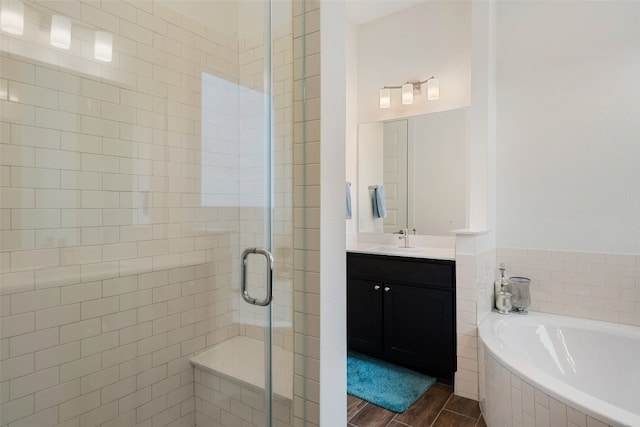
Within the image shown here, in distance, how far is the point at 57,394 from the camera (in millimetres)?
→ 1382

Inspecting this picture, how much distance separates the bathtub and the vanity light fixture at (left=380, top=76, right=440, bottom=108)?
1864 mm

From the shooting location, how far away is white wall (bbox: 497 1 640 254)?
228cm

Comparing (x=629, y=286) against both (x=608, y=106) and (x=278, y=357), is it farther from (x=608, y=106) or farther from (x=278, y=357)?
(x=278, y=357)

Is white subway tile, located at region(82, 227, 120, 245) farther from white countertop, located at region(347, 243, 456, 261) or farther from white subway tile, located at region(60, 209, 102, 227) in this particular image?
white countertop, located at region(347, 243, 456, 261)

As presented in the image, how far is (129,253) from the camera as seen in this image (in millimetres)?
1606

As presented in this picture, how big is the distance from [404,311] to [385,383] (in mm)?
516

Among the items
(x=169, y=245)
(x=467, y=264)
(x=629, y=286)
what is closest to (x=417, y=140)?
(x=467, y=264)

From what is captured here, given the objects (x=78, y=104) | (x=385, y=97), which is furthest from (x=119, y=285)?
(x=385, y=97)

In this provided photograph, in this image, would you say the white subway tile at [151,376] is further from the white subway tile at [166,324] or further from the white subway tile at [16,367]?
the white subway tile at [16,367]

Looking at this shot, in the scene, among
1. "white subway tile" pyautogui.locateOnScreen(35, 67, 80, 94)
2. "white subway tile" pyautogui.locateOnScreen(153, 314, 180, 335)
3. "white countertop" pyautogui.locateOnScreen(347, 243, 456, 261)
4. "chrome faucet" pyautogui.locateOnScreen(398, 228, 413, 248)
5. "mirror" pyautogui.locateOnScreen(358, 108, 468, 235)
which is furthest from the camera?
"chrome faucet" pyautogui.locateOnScreen(398, 228, 413, 248)

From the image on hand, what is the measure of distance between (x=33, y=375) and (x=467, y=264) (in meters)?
2.28

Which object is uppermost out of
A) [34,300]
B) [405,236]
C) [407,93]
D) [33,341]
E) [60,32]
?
[407,93]

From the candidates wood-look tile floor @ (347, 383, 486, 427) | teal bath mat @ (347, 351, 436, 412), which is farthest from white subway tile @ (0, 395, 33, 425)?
teal bath mat @ (347, 351, 436, 412)

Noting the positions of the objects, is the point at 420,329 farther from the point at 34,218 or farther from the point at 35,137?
the point at 35,137
